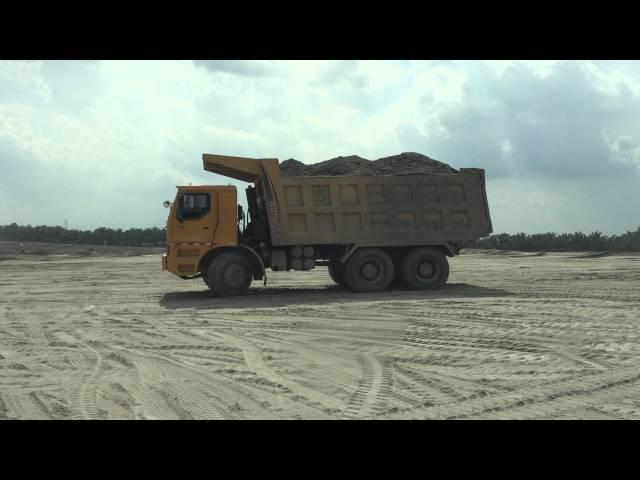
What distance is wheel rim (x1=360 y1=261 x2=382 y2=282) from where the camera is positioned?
14258 millimetres

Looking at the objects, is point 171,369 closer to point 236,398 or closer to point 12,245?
point 236,398

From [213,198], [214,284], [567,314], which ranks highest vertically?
[213,198]

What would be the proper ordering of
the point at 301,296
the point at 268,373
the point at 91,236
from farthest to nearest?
1. the point at 91,236
2. the point at 301,296
3. the point at 268,373

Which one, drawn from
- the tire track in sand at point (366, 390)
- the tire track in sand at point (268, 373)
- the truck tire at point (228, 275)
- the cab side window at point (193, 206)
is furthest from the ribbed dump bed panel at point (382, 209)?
the tire track in sand at point (366, 390)

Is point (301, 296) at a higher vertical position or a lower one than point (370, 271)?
lower

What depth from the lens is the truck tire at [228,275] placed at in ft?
44.1

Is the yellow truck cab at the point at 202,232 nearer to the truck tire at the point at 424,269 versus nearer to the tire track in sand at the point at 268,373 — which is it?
the truck tire at the point at 424,269

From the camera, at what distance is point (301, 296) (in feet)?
45.3

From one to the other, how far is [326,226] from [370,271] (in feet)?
5.28

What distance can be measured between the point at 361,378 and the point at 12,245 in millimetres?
41231

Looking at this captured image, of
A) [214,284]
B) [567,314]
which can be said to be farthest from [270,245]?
[567,314]

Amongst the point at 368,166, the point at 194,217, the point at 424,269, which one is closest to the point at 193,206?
the point at 194,217

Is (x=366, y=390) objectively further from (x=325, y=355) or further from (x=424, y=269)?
(x=424, y=269)

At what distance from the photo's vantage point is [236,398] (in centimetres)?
532
